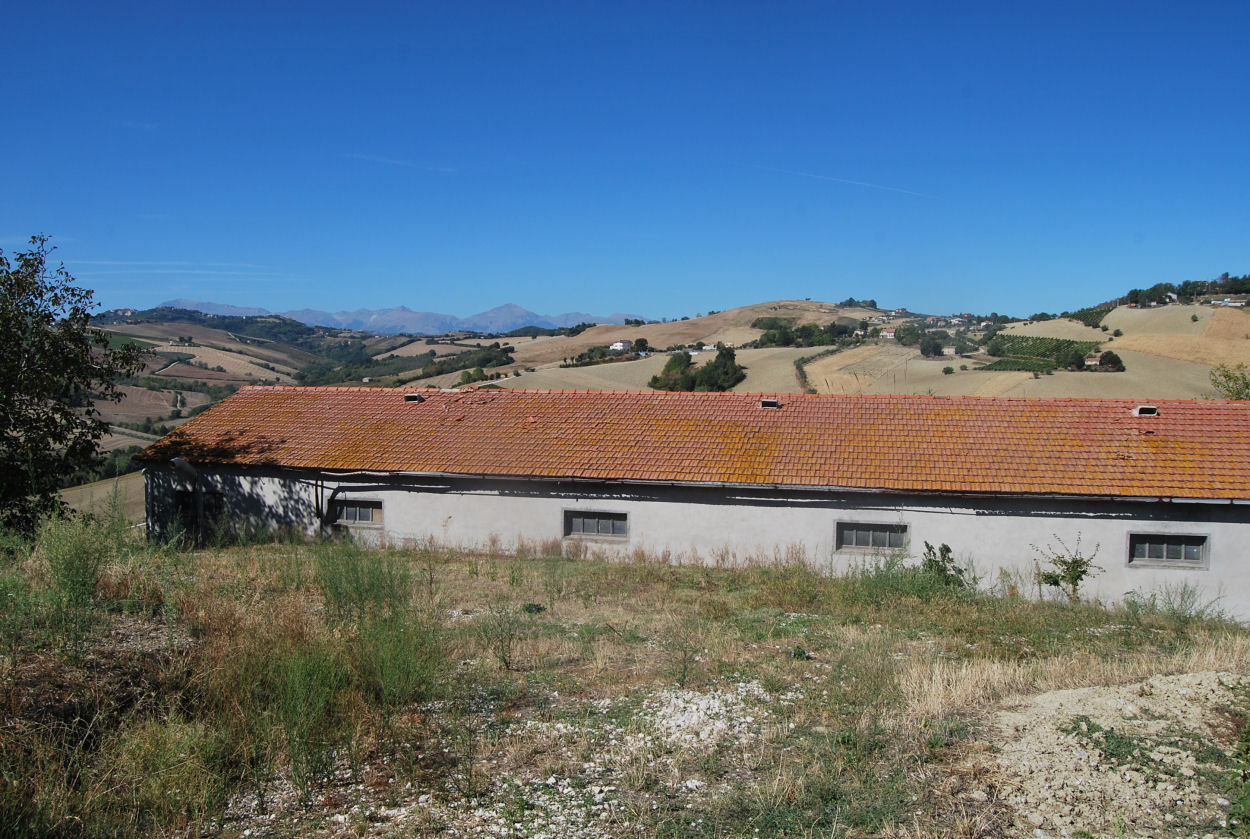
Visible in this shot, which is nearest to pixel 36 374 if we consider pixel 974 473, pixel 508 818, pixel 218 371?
pixel 508 818

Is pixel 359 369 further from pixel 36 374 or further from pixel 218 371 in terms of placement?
pixel 36 374

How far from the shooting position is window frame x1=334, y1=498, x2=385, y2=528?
54.0 feet

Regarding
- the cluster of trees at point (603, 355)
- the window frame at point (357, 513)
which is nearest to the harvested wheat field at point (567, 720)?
the window frame at point (357, 513)

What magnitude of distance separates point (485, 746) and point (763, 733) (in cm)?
204

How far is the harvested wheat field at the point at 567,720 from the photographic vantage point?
4.68 m

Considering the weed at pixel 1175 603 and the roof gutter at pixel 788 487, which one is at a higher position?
the roof gutter at pixel 788 487

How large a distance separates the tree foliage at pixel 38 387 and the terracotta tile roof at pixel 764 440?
365cm

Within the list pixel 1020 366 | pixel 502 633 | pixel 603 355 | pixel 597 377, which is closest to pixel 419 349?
pixel 603 355

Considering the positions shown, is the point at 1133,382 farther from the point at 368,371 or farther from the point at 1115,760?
the point at 368,371

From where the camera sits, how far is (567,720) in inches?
242

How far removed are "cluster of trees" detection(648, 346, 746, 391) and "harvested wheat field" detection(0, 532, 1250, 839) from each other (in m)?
37.3

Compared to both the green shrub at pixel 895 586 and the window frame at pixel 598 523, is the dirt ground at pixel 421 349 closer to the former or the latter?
the window frame at pixel 598 523

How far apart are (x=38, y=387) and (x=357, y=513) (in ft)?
19.2

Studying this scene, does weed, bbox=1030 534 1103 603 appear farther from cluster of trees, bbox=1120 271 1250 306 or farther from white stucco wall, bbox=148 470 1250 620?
cluster of trees, bbox=1120 271 1250 306
